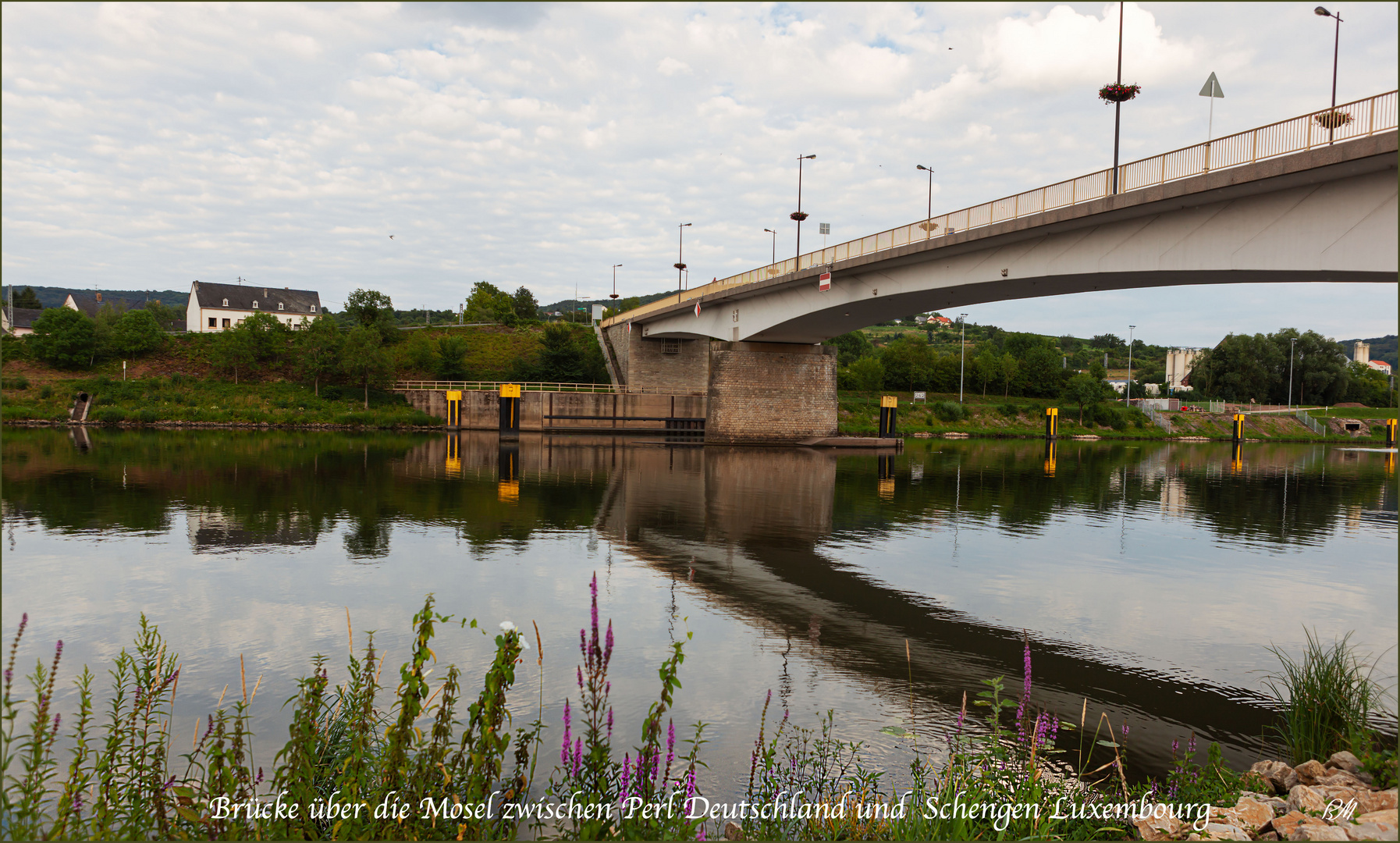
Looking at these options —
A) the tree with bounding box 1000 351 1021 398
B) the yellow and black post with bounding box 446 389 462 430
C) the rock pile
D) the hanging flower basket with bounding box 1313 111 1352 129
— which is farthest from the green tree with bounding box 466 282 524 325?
the rock pile

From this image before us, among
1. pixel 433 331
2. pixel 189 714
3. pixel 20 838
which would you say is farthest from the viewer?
pixel 433 331

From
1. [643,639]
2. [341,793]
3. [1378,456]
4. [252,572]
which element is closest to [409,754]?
[341,793]

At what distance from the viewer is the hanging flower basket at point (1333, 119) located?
611 inches

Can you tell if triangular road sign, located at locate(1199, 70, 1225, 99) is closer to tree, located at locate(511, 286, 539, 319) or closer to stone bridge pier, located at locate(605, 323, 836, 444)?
stone bridge pier, located at locate(605, 323, 836, 444)

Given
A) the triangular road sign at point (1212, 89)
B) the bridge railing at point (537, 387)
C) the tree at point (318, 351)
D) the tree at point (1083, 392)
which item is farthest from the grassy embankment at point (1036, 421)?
the triangular road sign at point (1212, 89)

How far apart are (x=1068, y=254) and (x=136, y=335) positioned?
7089cm

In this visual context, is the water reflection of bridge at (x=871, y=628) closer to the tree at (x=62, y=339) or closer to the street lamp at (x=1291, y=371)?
the tree at (x=62, y=339)

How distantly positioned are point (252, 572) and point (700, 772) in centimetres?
1066

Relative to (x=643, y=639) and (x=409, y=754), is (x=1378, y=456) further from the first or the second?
(x=409, y=754)

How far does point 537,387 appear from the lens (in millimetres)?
68375

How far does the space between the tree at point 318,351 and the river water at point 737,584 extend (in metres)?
32.6

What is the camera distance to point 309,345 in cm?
6247

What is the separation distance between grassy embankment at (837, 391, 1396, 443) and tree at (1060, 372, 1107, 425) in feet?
3.83

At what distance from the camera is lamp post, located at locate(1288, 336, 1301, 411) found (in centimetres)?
9556
